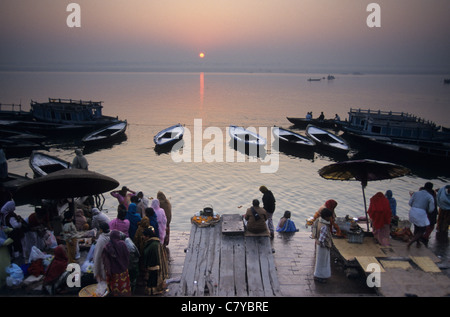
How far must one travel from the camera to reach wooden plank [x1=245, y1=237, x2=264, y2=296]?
6.76m

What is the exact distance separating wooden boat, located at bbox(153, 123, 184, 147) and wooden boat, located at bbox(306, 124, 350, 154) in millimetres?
13405

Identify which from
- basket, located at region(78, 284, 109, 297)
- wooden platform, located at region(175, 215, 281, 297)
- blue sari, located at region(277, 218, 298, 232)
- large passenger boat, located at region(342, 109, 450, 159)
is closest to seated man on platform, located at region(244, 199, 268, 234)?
wooden platform, located at region(175, 215, 281, 297)

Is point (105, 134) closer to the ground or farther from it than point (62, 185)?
farther from it

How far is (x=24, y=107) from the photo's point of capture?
226ft

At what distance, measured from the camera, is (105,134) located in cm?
3209

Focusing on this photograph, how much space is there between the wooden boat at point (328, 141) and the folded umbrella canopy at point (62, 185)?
23.4m

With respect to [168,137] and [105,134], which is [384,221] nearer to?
[168,137]

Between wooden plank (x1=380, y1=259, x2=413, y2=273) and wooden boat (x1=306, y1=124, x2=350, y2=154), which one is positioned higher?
wooden boat (x1=306, y1=124, x2=350, y2=154)

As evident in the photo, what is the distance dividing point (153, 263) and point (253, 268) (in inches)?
91.9

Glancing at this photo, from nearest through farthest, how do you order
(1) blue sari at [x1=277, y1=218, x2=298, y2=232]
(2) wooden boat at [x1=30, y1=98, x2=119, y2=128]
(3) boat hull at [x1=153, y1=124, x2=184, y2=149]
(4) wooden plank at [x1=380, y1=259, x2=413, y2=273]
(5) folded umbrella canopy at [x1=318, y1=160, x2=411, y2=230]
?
(4) wooden plank at [x1=380, y1=259, x2=413, y2=273]
(5) folded umbrella canopy at [x1=318, y1=160, x2=411, y2=230]
(1) blue sari at [x1=277, y1=218, x2=298, y2=232]
(3) boat hull at [x1=153, y1=124, x2=184, y2=149]
(2) wooden boat at [x1=30, y1=98, x2=119, y2=128]

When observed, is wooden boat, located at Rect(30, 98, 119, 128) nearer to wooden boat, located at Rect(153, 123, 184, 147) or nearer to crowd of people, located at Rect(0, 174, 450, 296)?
wooden boat, located at Rect(153, 123, 184, 147)

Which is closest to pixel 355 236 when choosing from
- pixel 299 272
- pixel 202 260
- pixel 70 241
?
pixel 299 272
